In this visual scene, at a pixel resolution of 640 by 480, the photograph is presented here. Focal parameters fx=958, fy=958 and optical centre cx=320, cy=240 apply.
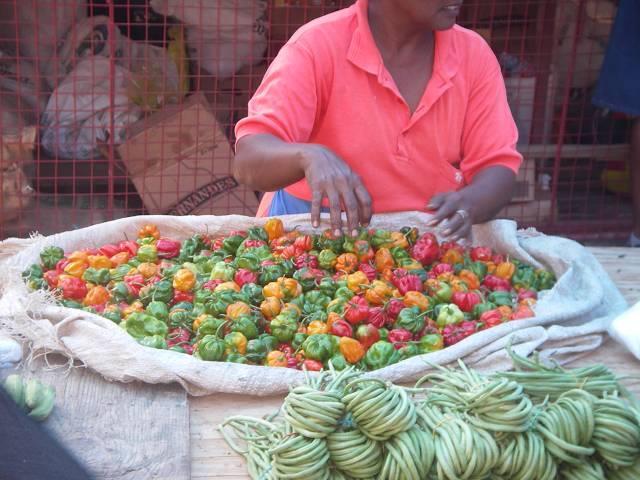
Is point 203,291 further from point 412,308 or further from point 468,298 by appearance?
point 468,298

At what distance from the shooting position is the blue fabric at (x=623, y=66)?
193 inches

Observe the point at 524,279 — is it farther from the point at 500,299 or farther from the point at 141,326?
the point at 141,326

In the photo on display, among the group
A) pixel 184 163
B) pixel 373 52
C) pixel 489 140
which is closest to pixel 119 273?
pixel 373 52

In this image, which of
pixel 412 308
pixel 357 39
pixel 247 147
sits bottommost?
pixel 412 308

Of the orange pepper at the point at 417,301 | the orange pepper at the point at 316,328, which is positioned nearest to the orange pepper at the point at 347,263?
the orange pepper at the point at 417,301

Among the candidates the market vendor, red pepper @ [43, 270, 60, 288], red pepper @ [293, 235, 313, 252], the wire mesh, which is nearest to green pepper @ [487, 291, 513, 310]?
the market vendor

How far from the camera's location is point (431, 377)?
213 cm

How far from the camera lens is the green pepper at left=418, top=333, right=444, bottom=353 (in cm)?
237

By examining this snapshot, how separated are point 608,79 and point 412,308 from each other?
3.04 metres

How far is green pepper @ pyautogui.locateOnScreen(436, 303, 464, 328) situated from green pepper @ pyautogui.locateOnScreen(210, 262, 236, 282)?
0.57 metres

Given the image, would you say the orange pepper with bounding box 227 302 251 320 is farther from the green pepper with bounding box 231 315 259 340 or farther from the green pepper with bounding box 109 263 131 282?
the green pepper with bounding box 109 263 131 282

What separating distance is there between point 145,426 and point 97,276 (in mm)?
725

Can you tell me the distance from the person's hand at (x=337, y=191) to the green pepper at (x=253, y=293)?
23cm

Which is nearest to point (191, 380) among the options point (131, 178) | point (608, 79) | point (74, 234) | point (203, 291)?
point (203, 291)
